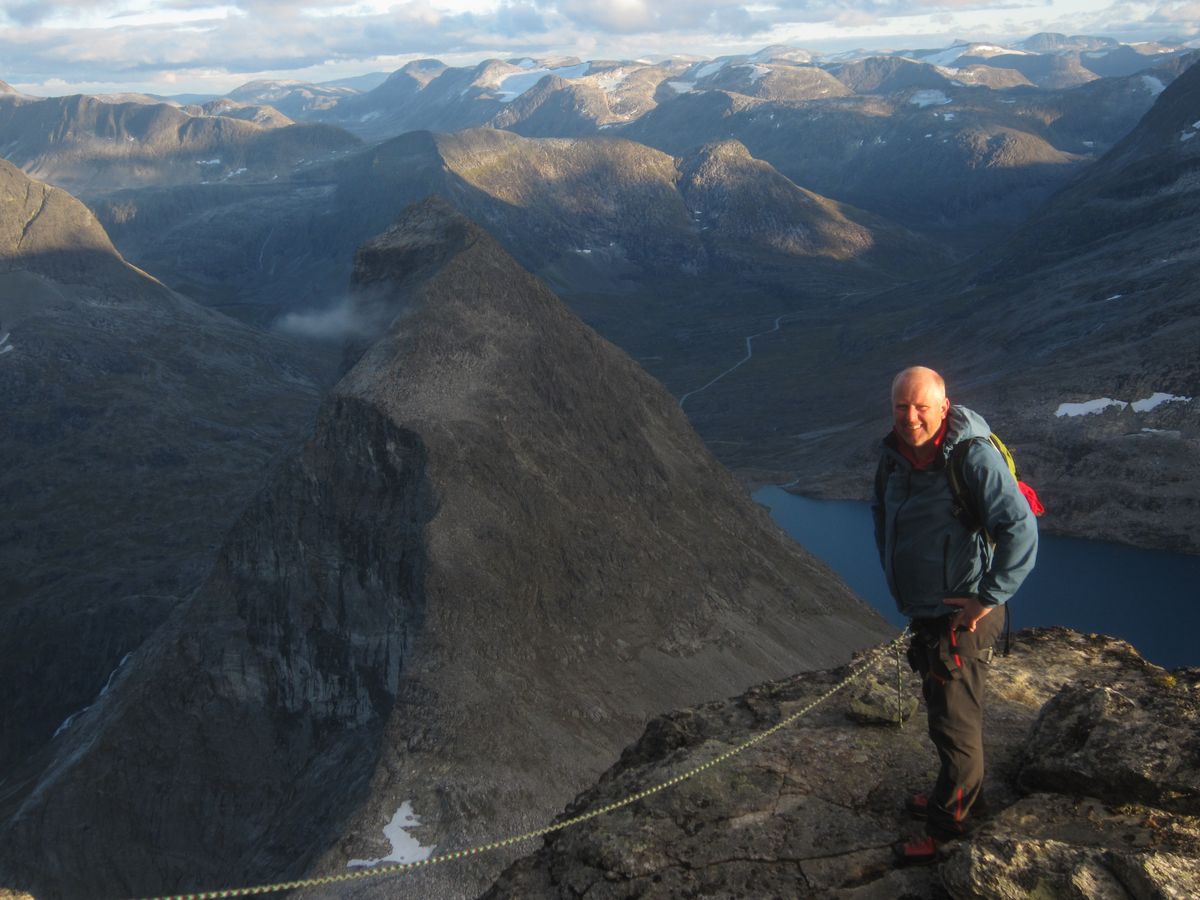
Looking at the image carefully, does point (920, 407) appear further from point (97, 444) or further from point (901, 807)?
point (97, 444)

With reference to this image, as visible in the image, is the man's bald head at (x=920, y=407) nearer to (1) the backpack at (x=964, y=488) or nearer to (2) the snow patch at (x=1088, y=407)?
(1) the backpack at (x=964, y=488)

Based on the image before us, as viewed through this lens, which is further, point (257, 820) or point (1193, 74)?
point (1193, 74)

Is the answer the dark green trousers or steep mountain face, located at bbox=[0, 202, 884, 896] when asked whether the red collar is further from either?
steep mountain face, located at bbox=[0, 202, 884, 896]

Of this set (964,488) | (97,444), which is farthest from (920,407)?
(97,444)

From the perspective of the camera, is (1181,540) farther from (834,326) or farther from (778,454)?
(834,326)

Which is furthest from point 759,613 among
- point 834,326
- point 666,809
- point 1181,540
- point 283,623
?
point 834,326

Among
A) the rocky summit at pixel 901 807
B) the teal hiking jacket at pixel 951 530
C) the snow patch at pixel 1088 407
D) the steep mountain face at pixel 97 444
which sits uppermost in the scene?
the teal hiking jacket at pixel 951 530

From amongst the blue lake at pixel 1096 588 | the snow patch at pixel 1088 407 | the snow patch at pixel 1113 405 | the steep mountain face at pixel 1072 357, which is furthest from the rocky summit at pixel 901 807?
the snow patch at pixel 1088 407
